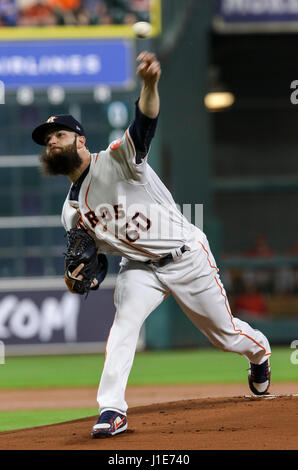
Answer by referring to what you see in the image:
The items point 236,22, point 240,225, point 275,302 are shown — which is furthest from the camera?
point 240,225

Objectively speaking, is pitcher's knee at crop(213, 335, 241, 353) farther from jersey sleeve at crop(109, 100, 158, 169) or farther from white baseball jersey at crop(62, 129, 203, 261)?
jersey sleeve at crop(109, 100, 158, 169)

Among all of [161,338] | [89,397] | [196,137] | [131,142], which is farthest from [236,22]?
[131,142]

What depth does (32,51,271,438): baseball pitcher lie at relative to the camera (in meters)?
4.44

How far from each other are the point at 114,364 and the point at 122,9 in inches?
278

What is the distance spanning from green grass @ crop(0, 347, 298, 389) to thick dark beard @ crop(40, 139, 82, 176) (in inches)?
152

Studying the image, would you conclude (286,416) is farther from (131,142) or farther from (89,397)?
(89,397)

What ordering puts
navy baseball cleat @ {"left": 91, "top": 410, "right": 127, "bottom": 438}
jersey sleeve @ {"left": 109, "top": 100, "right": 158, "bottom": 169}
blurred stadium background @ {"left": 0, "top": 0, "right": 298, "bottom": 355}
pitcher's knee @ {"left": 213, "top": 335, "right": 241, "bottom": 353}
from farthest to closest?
1. blurred stadium background @ {"left": 0, "top": 0, "right": 298, "bottom": 355}
2. pitcher's knee @ {"left": 213, "top": 335, "right": 241, "bottom": 353}
3. jersey sleeve @ {"left": 109, "top": 100, "right": 158, "bottom": 169}
4. navy baseball cleat @ {"left": 91, "top": 410, "right": 127, "bottom": 438}

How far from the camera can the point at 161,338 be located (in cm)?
1084

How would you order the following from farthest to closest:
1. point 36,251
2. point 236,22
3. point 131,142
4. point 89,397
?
point 236,22 < point 36,251 < point 89,397 < point 131,142

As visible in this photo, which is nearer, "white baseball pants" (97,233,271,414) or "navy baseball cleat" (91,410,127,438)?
"navy baseball cleat" (91,410,127,438)

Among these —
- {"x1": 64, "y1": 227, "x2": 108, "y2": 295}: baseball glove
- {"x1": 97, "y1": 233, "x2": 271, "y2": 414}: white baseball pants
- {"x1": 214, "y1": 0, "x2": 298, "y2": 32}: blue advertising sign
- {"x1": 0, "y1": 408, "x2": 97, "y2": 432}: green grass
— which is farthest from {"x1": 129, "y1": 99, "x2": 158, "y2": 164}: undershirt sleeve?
{"x1": 214, "y1": 0, "x2": 298, "y2": 32}: blue advertising sign

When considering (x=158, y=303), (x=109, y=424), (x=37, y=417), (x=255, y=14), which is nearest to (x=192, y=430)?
(x=109, y=424)

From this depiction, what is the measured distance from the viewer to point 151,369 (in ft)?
29.9

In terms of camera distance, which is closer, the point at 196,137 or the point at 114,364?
the point at 114,364
